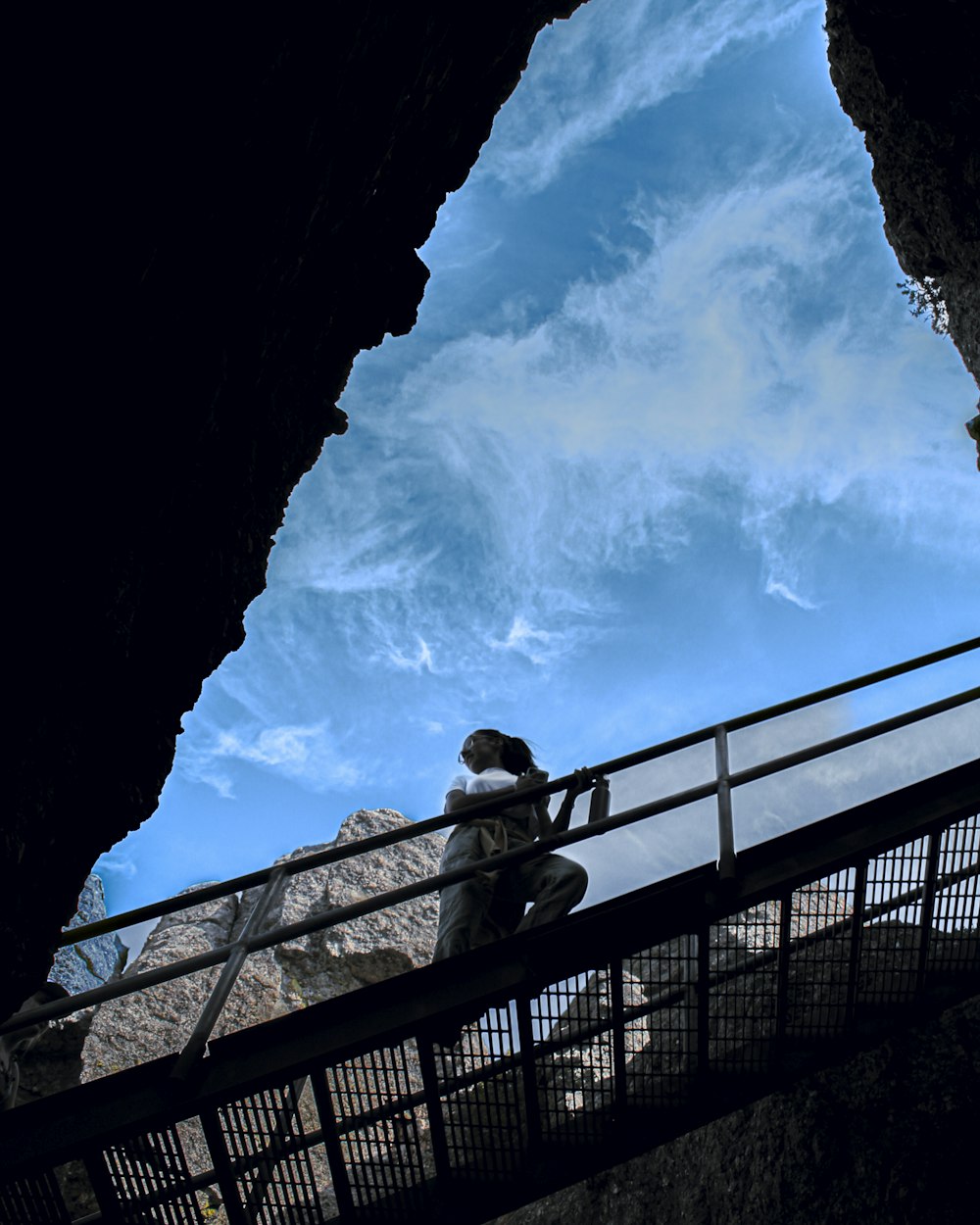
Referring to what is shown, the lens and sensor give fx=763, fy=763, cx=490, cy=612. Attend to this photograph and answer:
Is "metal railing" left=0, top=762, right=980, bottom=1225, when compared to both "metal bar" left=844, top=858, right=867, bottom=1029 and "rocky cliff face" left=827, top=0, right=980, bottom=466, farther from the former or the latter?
"rocky cliff face" left=827, top=0, right=980, bottom=466

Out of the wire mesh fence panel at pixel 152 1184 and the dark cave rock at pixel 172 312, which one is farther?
the wire mesh fence panel at pixel 152 1184

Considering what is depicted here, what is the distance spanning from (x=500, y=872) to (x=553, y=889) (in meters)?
0.44

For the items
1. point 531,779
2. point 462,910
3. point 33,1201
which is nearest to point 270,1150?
point 33,1201

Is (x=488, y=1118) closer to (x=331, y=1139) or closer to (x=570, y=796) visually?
(x=331, y=1139)

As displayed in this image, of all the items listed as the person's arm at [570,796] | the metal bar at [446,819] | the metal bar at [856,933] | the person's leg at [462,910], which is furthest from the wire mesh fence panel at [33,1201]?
the metal bar at [856,933]

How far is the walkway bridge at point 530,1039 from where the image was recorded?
3143 mm

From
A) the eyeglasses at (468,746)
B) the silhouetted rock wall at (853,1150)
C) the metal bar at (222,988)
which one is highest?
the eyeglasses at (468,746)

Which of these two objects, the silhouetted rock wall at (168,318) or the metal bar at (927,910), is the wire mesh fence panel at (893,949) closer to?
the metal bar at (927,910)

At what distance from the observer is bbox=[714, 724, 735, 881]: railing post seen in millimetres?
3479

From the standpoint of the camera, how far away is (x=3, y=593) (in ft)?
7.96

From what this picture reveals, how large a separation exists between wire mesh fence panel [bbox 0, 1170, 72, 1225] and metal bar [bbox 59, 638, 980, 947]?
992mm

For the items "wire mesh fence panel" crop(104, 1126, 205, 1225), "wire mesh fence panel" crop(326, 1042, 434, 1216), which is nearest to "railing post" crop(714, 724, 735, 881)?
"wire mesh fence panel" crop(326, 1042, 434, 1216)

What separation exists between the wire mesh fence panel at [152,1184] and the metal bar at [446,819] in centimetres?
99

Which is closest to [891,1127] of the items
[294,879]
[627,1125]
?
[627,1125]
